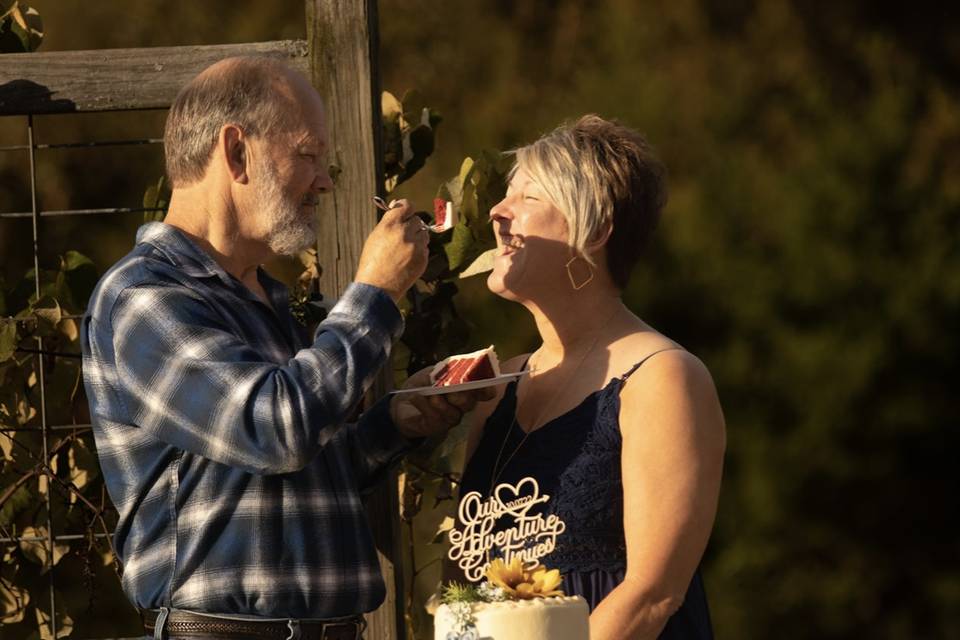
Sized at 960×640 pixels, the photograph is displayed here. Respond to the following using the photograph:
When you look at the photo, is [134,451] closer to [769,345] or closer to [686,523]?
[686,523]

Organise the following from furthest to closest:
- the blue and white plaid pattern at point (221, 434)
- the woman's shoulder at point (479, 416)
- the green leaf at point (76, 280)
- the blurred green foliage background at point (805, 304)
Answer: the blurred green foliage background at point (805, 304) → the green leaf at point (76, 280) → the woman's shoulder at point (479, 416) → the blue and white plaid pattern at point (221, 434)

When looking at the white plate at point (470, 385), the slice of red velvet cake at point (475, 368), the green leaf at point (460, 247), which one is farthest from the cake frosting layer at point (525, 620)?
the green leaf at point (460, 247)

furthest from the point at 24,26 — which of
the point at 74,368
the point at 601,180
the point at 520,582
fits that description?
the point at 520,582

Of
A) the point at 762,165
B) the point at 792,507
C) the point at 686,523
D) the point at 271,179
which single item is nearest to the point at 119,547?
the point at 271,179

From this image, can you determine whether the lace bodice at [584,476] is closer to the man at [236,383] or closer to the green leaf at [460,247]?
the man at [236,383]

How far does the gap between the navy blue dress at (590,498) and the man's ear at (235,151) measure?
0.79 metres

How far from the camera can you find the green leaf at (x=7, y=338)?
3.83 meters

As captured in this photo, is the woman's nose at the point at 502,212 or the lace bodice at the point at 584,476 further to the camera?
the woman's nose at the point at 502,212

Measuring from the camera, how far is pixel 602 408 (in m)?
3.10

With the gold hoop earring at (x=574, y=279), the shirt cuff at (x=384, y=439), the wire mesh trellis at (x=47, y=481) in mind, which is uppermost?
the gold hoop earring at (x=574, y=279)

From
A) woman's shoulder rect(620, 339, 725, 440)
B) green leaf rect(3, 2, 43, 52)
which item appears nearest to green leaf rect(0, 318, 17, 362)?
green leaf rect(3, 2, 43, 52)

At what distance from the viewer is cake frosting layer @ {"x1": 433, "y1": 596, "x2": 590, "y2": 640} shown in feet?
7.61

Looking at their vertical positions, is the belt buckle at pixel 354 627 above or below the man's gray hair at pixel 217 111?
below

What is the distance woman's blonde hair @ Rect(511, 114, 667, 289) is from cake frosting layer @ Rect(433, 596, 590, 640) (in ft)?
3.37
